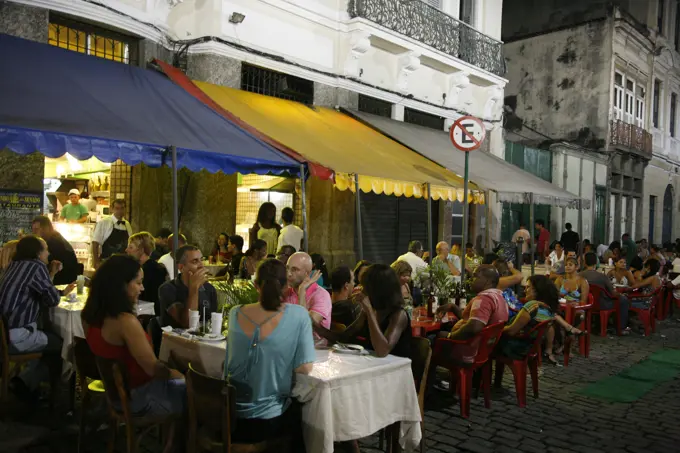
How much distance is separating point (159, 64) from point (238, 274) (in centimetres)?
340

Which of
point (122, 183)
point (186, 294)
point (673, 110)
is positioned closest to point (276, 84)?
point (122, 183)

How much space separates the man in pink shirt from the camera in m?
5.53

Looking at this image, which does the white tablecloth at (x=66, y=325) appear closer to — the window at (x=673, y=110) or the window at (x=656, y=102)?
the window at (x=656, y=102)

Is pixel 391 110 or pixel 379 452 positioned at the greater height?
pixel 391 110

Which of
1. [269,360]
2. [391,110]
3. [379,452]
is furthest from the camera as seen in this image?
[391,110]

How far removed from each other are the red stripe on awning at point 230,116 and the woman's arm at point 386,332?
3.69 m

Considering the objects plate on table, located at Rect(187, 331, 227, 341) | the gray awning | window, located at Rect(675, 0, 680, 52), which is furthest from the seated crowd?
window, located at Rect(675, 0, 680, 52)

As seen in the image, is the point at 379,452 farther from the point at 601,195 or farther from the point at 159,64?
the point at 601,195

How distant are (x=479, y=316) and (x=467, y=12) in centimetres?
1179

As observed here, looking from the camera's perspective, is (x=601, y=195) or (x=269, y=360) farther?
(x=601, y=195)

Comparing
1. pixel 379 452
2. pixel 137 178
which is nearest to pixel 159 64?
pixel 137 178

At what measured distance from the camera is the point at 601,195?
21.9 metres

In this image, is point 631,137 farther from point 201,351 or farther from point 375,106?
point 201,351

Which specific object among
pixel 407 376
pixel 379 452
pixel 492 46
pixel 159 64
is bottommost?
pixel 379 452
